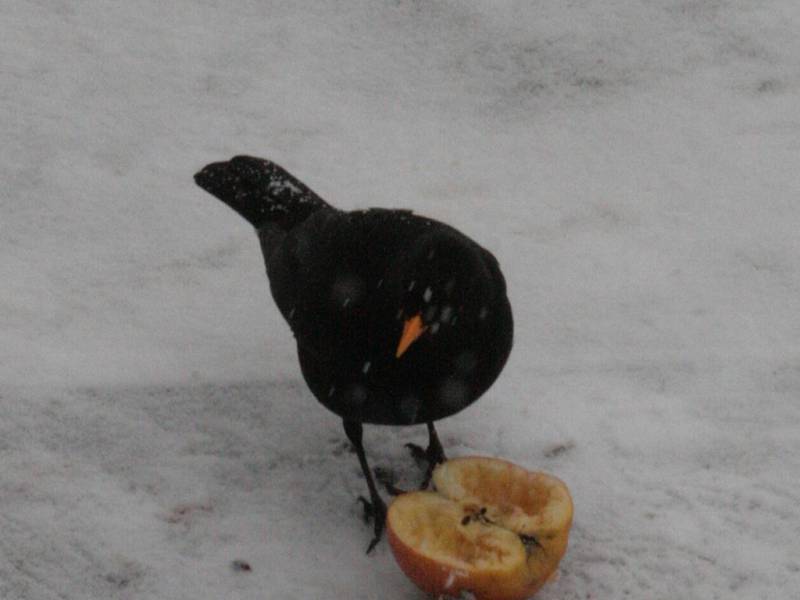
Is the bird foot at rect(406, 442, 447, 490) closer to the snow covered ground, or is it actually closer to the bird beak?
the snow covered ground

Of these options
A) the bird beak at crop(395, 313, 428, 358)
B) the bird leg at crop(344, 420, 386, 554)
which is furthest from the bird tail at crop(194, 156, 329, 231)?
the bird beak at crop(395, 313, 428, 358)

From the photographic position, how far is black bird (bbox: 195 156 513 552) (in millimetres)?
2805

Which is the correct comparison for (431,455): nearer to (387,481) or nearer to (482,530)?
(387,481)

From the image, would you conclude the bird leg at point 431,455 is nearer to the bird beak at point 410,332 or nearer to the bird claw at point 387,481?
the bird claw at point 387,481

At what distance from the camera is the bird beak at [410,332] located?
107 inches

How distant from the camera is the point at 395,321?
280cm

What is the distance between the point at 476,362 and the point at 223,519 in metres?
0.85

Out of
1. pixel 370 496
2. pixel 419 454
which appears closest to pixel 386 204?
pixel 419 454

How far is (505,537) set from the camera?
266 cm

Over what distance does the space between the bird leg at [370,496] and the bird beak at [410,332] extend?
0.39 metres

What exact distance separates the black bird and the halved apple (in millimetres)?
210

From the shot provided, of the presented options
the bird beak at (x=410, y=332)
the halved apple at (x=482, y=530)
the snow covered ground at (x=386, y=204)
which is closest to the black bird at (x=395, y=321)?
the bird beak at (x=410, y=332)

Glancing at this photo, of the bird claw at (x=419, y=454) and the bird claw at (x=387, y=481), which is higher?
the bird claw at (x=419, y=454)

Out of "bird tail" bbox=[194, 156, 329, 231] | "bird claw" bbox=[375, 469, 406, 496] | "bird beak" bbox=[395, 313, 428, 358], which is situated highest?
"bird beak" bbox=[395, 313, 428, 358]
